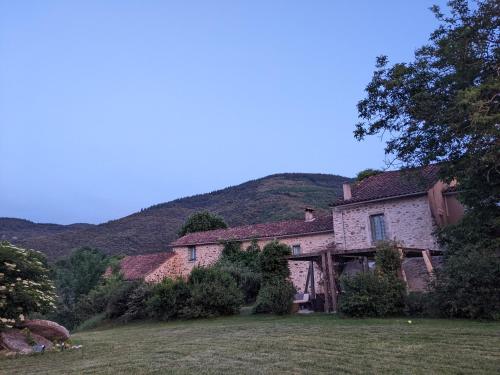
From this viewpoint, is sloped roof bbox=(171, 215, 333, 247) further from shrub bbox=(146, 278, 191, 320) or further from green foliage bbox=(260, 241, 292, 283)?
shrub bbox=(146, 278, 191, 320)

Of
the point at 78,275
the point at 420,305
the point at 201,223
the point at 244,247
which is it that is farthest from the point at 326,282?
the point at 201,223

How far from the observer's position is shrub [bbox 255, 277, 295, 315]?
1619 cm

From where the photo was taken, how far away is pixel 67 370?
731cm

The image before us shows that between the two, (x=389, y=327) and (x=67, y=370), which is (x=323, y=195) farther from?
(x=67, y=370)

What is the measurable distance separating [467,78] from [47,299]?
505 inches

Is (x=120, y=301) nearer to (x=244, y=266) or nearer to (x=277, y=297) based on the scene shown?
(x=277, y=297)

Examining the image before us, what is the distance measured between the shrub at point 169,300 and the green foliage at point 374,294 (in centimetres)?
661

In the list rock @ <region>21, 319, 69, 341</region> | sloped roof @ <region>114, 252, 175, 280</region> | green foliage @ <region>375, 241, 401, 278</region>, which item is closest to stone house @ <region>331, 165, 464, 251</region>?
green foliage @ <region>375, 241, 401, 278</region>

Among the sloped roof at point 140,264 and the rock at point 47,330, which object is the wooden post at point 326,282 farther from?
the sloped roof at point 140,264

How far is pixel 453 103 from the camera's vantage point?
516 inches

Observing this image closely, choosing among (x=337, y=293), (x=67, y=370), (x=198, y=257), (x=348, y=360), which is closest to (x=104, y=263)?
(x=198, y=257)

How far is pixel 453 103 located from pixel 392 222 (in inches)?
354

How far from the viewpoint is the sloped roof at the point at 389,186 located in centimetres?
2045

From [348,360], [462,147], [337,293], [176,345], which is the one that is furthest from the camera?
[337,293]
